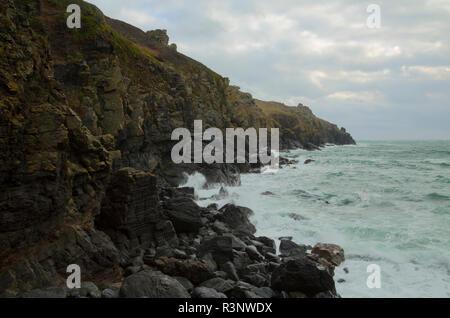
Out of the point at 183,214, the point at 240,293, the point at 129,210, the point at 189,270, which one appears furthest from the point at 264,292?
the point at 183,214

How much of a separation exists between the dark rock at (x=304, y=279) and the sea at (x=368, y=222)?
1.65 meters

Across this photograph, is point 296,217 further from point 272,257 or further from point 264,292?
point 264,292

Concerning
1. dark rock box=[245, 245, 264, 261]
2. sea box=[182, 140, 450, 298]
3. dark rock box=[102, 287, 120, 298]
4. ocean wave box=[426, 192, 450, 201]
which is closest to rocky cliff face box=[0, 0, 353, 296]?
dark rock box=[102, 287, 120, 298]

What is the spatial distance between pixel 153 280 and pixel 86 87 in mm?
16783

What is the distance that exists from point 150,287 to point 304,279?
463 centimetres

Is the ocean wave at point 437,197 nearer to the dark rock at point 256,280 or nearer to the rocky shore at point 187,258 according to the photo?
the rocky shore at point 187,258

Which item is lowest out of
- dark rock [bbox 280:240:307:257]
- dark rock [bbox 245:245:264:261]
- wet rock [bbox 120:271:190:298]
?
dark rock [bbox 280:240:307:257]

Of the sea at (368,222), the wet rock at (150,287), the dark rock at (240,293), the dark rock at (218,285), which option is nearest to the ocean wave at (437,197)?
the sea at (368,222)

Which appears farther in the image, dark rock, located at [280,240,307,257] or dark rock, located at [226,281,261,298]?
dark rock, located at [280,240,307,257]

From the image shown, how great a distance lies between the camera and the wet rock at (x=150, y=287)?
7016 mm

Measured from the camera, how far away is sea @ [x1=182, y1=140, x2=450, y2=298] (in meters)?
11.4

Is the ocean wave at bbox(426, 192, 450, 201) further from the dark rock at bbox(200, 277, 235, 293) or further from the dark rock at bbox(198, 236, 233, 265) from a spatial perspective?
the dark rock at bbox(200, 277, 235, 293)
